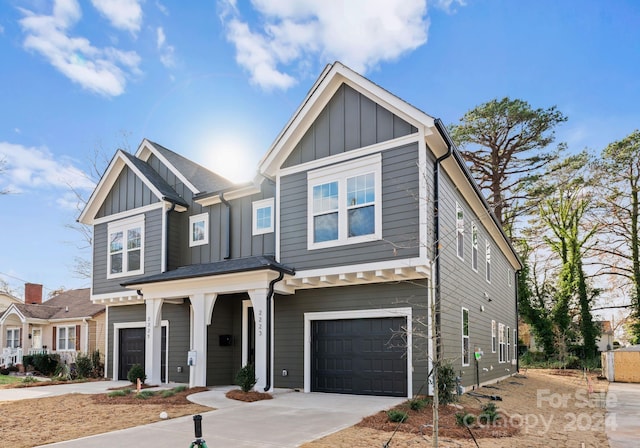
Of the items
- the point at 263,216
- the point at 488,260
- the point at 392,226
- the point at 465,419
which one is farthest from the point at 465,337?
the point at 263,216

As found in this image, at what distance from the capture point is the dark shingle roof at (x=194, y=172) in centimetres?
1728

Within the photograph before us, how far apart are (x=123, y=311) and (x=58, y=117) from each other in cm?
764

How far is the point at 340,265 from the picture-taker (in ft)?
39.4

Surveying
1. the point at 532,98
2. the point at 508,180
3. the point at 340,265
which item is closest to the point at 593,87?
the point at 532,98

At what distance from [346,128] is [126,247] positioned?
9.21 metres

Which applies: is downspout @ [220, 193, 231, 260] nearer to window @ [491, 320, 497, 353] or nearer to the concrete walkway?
window @ [491, 320, 497, 353]

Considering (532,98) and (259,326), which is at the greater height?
(532,98)

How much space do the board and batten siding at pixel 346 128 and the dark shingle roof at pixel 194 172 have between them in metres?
4.98

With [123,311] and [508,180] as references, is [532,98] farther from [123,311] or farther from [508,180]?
[123,311]

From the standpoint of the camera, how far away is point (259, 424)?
8586 millimetres

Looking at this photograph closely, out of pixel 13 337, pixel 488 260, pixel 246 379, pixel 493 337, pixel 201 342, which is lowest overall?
pixel 13 337

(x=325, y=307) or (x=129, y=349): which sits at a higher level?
(x=325, y=307)

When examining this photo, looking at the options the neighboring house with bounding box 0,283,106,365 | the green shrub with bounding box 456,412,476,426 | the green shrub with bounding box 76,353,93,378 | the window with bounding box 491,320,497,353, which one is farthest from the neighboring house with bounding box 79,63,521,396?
the neighboring house with bounding box 0,283,106,365

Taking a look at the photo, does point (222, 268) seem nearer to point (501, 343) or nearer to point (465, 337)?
point (465, 337)
